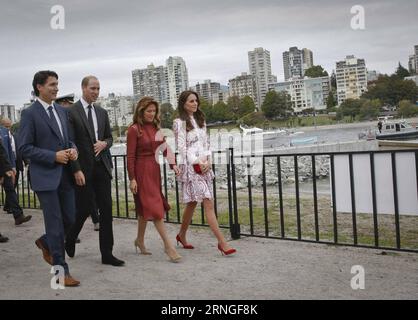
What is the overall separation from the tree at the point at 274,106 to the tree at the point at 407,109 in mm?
27635

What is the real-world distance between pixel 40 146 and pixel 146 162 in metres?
1.38

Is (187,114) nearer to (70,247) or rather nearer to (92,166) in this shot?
(92,166)

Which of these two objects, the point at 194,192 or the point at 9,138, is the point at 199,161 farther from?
the point at 9,138

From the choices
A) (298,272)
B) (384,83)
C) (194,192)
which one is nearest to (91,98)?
(194,192)

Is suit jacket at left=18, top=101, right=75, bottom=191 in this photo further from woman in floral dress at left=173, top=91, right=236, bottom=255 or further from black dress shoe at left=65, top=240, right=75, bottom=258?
woman in floral dress at left=173, top=91, right=236, bottom=255

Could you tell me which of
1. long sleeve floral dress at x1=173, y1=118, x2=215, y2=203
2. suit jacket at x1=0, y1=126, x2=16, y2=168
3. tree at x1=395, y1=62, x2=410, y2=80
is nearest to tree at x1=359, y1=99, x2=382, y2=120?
tree at x1=395, y1=62, x2=410, y2=80

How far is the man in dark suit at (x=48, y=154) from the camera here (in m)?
4.18

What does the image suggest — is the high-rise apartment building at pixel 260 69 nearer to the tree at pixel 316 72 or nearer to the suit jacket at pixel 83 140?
the tree at pixel 316 72

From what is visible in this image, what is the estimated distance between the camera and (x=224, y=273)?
4.67 metres

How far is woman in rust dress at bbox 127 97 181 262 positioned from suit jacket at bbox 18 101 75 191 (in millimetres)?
1145

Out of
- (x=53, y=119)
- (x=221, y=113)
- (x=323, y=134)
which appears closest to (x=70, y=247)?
(x=53, y=119)
